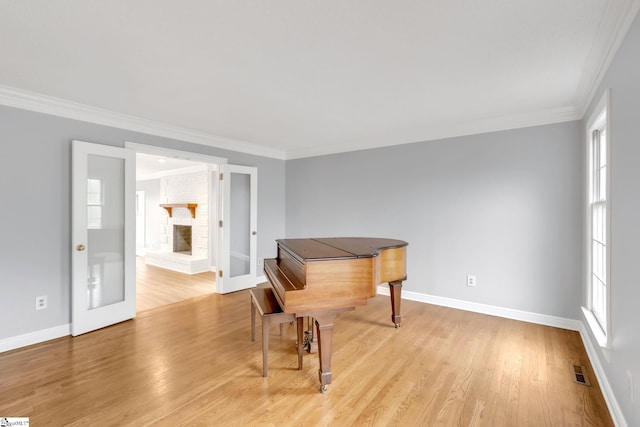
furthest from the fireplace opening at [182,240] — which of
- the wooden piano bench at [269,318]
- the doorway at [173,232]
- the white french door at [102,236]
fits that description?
the wooden piano bench at [269,318]

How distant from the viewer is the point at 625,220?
165cm

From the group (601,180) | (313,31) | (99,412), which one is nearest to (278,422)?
(99,412)

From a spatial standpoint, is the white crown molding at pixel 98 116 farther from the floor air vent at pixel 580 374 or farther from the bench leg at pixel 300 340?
the floor air vent at pixel 580 374

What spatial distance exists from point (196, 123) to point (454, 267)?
3.92 m

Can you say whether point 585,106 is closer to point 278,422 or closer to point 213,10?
point 213,10

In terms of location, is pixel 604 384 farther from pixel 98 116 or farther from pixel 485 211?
pixel 98 116

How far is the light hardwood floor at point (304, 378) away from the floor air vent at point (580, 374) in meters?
0.04

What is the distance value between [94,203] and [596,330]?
493 centimetres

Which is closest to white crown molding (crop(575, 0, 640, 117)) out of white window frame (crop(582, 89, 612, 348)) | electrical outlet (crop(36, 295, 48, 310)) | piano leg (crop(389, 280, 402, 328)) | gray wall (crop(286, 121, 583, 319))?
white window frame (crop(582, 89, 612, 348))

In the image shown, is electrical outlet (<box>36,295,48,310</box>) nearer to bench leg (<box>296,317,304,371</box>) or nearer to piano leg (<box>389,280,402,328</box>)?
bench leg (<box>296,317,304,371</box>)

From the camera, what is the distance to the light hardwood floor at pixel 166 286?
4.28 m

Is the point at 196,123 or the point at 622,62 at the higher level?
the point at 196,123

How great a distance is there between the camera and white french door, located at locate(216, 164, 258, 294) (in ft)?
15.1

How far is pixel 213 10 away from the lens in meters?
1.62
